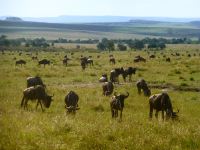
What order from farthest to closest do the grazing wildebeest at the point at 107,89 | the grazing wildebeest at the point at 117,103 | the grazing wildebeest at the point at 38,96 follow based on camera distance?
the grazing wildebeest at the point at 107,89, the grazing wildebeest at the point at 38,96, the grazing wildebeest at the point at 117,103

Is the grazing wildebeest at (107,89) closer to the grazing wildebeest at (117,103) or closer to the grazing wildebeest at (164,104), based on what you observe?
the grazing wildebeest at (117,103)

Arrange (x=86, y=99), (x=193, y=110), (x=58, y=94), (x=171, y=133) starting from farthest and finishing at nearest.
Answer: (x=58, y=94), (x=86, y=99), (x=193, y=110), (x=171, y=133)

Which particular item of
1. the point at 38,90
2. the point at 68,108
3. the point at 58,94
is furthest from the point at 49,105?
the point at 58,94

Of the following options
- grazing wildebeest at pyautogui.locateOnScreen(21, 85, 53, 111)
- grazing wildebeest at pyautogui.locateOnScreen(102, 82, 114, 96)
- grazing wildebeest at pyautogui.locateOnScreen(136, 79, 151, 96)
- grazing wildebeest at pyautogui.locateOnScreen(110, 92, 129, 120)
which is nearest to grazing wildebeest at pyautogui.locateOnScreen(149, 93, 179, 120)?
grazing wildebeest at pyautogui.locateOnScreen(110, 92, 129, 120)

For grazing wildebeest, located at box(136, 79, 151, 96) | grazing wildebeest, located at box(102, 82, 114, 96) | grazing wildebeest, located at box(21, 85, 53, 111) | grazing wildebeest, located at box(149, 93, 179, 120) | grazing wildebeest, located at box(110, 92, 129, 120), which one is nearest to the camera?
grazing wildebeest, located at box(149, 93, 179, 120)

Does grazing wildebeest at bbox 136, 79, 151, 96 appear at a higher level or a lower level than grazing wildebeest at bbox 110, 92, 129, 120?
lower

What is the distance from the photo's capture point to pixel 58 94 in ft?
88.4

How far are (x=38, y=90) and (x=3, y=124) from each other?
348 inches

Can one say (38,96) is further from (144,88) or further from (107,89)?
(144,88)

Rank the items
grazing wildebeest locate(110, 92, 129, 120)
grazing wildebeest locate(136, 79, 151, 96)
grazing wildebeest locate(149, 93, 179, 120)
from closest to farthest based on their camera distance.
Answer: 1. grazing wildebeest locate(149, 93, 179, 120)
2. grazing wildebeest locate(110, 92, 129, 120)
3. grazing wildebeest locate(136, 79, 151, 96)

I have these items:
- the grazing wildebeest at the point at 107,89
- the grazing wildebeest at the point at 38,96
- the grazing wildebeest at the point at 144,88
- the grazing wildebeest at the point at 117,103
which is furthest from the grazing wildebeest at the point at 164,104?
the grazing wildebeest at the point at 144,88

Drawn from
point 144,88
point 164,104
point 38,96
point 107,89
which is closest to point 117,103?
Answer: point 164,104

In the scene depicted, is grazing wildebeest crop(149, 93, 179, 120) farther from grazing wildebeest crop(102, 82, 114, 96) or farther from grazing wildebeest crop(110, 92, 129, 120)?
grazing wildebeest crop(102, 82, 114, 96)

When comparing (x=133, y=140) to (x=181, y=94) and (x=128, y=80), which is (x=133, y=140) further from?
(x=128, y=80)
